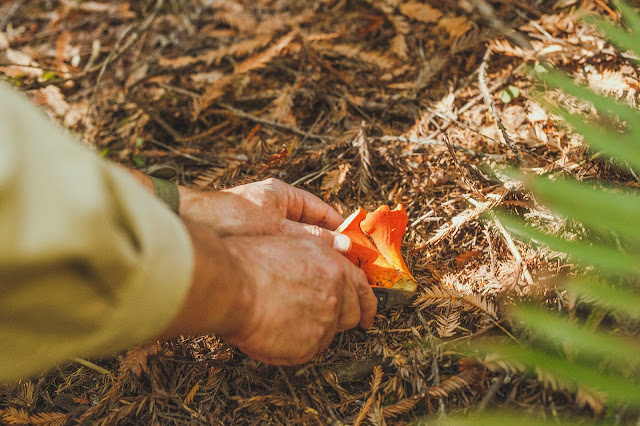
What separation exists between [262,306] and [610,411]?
1278mm

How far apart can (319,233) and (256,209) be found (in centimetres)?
36

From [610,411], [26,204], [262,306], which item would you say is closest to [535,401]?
[610,411]

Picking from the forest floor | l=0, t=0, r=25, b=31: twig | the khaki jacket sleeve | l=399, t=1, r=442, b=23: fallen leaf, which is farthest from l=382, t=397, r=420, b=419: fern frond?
l=0, t=0, r=25, b=31: twig

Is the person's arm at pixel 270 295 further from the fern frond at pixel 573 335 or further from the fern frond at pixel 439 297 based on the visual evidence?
the fern frond at pixel 573 335

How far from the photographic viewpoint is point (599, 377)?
95 cm

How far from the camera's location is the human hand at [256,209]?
2.36 metres

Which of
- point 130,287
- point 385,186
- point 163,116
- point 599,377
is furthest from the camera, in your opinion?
point 163,116

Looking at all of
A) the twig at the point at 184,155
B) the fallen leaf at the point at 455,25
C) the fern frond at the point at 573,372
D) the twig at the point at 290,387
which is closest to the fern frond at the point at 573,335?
the fern frond at the point at 573,372

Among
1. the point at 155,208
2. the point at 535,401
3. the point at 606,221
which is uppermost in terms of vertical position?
the point at 606,221

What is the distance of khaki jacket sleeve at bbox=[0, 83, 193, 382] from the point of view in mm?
1188

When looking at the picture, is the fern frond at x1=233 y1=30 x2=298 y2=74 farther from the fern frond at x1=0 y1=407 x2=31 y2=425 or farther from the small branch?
the fern frond at x1=0 y1=407 x2=31 y2=425

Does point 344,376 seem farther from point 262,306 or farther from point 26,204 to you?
point 26,204

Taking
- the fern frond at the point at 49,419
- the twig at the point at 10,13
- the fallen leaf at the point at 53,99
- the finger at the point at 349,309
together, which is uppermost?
the twig at the point at 10,13

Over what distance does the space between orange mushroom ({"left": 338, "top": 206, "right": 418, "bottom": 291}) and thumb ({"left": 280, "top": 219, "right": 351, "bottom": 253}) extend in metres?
0.07
